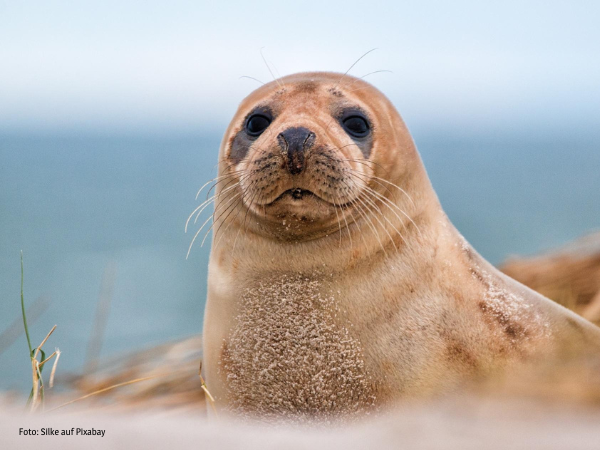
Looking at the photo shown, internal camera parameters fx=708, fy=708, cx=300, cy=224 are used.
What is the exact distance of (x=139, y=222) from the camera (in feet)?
76.9

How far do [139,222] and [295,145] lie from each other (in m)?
22.0

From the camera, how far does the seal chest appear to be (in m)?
2.22

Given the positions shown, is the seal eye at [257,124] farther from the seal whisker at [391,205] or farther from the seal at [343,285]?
the seal whisker at [391,205]

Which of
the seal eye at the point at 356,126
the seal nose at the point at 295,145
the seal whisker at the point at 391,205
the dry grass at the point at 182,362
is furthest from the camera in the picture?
the dry grass at the point at 182,362

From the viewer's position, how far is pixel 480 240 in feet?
52.0

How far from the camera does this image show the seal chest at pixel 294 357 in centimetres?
222

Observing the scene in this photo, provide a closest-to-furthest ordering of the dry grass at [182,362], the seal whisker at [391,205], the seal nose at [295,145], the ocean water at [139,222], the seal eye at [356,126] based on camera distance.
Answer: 1. the seal nose at [295,145]
2. the seal whisker at [391,205]
3. the seal eye at [356,126]
4. the dry grass at [182,362]
5. the ocean water at [139,222]

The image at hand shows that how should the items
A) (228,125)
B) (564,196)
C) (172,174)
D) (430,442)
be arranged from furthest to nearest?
1. (172,174)
2. (564,196)
3. (228,125)
4. (430,442)

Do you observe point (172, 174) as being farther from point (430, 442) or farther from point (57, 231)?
point (430, 442)

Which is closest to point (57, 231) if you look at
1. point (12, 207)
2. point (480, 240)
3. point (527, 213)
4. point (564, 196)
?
point (12, 207)

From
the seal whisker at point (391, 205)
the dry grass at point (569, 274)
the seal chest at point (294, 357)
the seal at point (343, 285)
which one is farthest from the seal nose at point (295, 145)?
the dry grass at point (569, 274)

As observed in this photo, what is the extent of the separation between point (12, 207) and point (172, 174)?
1388 centimetres

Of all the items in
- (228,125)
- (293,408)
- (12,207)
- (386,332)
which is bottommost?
(293,408)

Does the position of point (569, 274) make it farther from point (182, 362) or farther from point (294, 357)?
point (294, 357)
